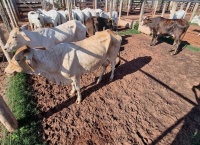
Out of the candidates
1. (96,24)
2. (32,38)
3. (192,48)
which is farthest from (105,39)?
(192,48)

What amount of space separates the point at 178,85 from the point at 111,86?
7.83 ft

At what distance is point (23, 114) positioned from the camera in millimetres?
3686

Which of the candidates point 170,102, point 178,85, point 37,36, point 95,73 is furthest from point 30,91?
point 178,85

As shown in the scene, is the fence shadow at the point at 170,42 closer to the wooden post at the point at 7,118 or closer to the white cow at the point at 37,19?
the white cow at the point at 37,19

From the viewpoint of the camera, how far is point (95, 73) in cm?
545

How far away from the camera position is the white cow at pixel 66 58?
115 inches

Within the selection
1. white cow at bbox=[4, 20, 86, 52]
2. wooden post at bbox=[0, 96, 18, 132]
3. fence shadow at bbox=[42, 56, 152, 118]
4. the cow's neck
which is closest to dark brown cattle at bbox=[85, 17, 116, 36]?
white cow at bbox=[4, 20, 86, 52]

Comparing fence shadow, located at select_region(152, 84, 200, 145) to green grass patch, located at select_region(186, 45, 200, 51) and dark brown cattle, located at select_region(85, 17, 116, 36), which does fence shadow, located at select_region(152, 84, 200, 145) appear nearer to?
green grass patch, located at select_region(186, 45, 200, 51)

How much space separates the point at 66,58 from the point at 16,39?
2134 mm

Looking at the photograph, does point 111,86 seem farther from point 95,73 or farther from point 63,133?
point 63,133

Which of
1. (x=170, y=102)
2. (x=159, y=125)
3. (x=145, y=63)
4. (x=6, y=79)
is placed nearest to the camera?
(x=159, y=125)

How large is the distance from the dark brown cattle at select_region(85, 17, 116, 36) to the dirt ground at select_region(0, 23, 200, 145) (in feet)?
10.8

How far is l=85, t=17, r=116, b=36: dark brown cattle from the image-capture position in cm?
805

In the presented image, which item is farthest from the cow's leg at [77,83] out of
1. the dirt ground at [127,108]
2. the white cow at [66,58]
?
the dirt ground at [127,108]
